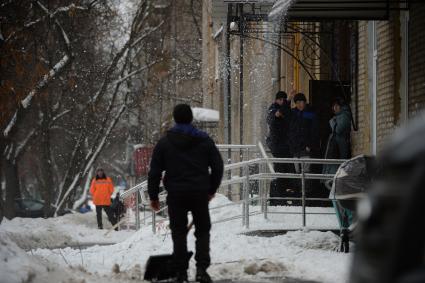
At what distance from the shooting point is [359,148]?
1609cm

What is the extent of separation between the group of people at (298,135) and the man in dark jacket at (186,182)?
20.2ft

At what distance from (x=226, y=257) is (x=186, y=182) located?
322 centimetres

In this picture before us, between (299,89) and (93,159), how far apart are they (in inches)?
876

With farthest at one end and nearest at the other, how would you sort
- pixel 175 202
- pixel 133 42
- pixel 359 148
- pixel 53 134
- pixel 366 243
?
pixel 53 134 → pixel 133 42 → pixel 359 148 → pixel 175 202 → pixel 366 243

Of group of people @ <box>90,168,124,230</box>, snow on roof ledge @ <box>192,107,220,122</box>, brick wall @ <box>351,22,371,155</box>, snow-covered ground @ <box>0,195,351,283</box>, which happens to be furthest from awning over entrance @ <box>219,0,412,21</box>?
snow on roof ledge @ <box>192,107,220,122</box>

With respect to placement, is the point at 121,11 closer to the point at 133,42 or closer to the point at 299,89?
the point at 133,42

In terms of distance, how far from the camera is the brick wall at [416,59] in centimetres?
1315

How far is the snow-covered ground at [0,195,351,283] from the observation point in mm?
9891

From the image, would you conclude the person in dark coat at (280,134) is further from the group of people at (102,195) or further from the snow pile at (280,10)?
the group of people at (102,195)

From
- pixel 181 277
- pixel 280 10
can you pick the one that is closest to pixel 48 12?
pixel 280 10

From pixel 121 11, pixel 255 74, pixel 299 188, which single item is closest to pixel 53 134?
pixel 121 11

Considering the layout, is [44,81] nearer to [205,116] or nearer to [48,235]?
[48,235]

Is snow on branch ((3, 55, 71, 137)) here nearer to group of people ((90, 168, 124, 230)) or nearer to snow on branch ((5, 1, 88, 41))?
snow on branch ((5, 1, 88, 41))

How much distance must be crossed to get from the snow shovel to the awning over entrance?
494 centimetres
